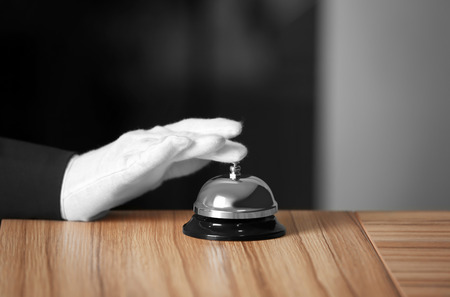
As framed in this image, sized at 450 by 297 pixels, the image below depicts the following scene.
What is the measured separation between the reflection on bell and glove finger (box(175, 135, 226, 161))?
43mm

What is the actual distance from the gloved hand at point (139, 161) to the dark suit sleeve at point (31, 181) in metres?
0.02

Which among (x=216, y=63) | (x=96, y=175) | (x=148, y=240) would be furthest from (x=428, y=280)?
(x=216, y=63)

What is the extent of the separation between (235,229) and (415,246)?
0.84 ft

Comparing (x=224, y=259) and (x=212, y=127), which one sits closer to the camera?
(x=224, y=259)

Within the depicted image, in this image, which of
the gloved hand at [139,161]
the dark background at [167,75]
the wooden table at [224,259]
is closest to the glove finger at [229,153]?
the gloved hand at [139,161]

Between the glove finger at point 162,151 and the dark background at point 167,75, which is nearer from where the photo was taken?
the glove finger at point 162,151

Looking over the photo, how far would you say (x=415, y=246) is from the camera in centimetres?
97

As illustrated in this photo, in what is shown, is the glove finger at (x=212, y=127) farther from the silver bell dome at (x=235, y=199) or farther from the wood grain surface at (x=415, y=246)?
the wood grain surface at (x=415, y=246)

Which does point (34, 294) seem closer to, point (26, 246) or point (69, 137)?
point (26, 246)

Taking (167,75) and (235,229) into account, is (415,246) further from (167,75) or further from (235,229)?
(167,75)

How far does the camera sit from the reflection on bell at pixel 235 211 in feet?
3.23

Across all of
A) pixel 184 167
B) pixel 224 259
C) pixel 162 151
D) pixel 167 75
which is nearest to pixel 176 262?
pixel 224 259

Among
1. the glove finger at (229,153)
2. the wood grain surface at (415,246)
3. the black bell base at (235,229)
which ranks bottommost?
the wood grain surface at (415,246)

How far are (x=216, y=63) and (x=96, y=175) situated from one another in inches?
66.3
